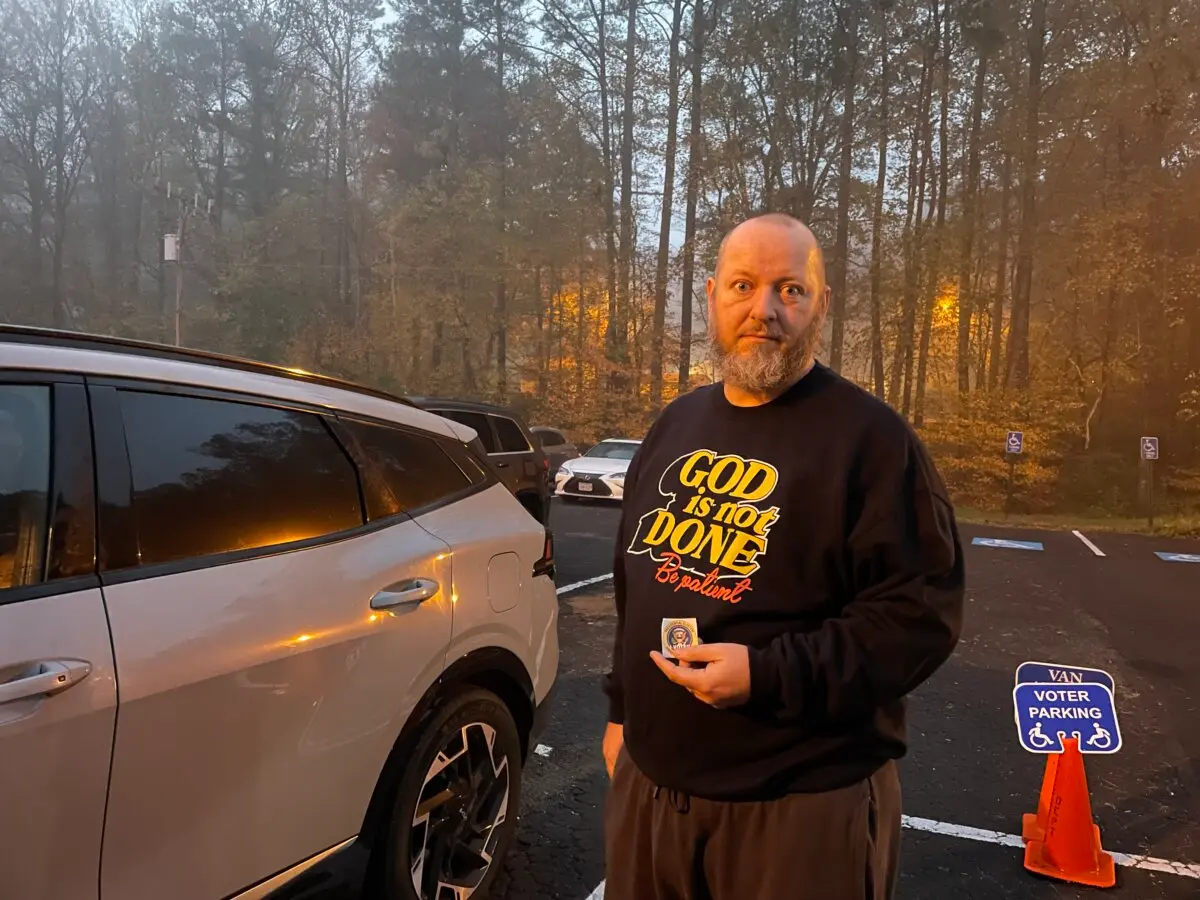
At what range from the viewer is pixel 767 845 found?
1506 millimetres

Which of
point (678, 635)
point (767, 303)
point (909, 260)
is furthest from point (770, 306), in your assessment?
point (909, 260)

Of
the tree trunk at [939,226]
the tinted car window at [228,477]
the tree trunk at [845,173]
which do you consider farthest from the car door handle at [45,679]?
the tree trunk at [845,173]

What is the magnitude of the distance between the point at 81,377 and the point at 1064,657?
6590 mm

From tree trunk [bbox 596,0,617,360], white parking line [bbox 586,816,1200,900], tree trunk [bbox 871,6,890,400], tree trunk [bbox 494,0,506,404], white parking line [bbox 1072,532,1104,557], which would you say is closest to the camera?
white parking line [bbox 586,816,1200,900]

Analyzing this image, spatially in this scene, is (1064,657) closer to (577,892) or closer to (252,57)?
(577,892)

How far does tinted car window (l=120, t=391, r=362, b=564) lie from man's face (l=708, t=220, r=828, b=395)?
1.25 metres

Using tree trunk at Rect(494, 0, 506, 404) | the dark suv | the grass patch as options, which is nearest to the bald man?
the dark suv

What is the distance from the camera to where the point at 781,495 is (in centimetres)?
153

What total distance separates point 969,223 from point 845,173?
3801mm

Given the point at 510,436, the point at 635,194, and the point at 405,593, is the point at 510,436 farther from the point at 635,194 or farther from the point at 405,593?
the point at 635,194

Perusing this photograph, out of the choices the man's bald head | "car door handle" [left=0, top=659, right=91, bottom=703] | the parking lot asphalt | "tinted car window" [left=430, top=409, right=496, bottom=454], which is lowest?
the parking lot asphalt

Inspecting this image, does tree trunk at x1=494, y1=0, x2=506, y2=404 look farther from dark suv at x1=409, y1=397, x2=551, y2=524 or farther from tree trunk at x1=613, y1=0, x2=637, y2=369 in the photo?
dark suv at x1=409, y1=397, x2=551, y2=524

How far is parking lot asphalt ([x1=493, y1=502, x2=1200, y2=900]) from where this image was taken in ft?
10.3

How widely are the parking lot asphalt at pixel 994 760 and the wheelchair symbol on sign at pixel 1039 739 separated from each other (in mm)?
488
